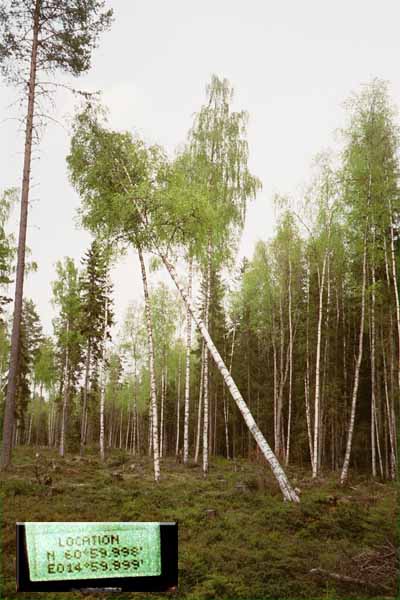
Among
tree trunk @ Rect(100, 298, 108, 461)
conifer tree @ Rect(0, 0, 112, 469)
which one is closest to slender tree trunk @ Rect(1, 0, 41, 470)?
conifer tree @ Rect(0, 0, 112, 469)

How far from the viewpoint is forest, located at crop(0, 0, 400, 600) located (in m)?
9.09

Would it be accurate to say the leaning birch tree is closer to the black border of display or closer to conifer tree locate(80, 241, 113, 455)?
the black border of display

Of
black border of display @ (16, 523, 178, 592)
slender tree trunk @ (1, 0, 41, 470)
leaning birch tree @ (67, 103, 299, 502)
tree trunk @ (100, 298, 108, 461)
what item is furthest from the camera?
tree trunk @ (100, 298, 108, 461)

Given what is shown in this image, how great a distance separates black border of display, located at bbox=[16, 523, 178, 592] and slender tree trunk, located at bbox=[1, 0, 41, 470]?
6082 mm

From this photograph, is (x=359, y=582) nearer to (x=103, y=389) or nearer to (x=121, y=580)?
(x=121, y=580)

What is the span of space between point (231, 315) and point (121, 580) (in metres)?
27.0

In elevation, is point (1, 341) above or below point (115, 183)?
below

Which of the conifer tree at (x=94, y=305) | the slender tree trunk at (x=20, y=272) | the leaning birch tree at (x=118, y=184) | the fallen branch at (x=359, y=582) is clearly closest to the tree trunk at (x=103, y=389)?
the conifer tree at (x=94, y=305)

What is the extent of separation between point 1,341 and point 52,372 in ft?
10.4

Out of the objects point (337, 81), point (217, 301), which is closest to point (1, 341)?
point (217, 301)

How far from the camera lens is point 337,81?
1798 centimetres

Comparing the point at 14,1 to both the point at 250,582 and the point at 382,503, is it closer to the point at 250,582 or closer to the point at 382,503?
the point at 250,582

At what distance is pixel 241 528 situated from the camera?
9.05 meters

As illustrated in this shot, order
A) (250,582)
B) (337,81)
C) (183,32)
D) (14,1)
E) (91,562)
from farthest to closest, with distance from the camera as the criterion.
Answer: (337,81)
(183,32)
(14,1)
(250,582)
(91,562)
